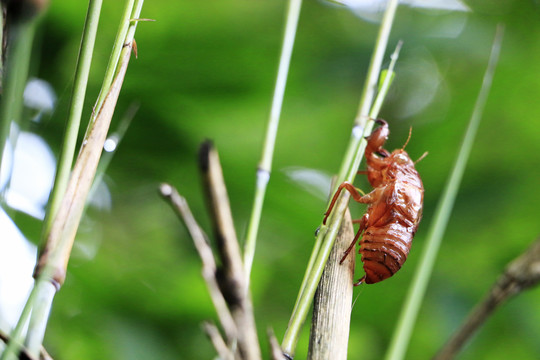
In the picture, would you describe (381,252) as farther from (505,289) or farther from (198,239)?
(198,239)

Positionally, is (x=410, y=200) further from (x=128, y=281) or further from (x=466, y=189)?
(x=466, y=189)

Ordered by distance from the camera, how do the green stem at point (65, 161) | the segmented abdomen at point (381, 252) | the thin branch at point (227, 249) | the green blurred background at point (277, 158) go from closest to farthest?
the thin branch at point (227, 249) < the green stem at point (65, 161) < the segmented abdomen at point (381, 252) < the green blurred background at point (277, 158)

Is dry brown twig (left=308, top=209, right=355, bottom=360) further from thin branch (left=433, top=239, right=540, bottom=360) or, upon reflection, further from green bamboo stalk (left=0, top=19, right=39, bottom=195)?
green bamboo stalk (left=0, top=19, right=39, bottom=195)

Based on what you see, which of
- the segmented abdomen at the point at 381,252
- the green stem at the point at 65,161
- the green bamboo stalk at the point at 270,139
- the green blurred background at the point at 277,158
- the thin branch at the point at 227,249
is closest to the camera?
the thin branch at the point at 227,249

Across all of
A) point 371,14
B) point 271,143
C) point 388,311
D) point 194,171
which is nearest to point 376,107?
point 271,143

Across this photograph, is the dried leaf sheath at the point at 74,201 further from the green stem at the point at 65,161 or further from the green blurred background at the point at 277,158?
the green blurred background at the point at 277,158

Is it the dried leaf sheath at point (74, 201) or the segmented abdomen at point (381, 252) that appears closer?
the dried leaf sheath at point (74, 201)

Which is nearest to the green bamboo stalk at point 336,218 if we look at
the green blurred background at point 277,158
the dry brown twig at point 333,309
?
the dry brown twig at point 333,309
